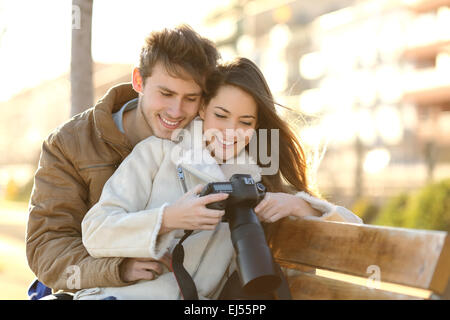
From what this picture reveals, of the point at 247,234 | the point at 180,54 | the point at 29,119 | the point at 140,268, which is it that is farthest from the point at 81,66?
the point at 29,119

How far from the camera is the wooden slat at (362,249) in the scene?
1663mm

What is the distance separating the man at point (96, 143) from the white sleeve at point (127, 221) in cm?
29

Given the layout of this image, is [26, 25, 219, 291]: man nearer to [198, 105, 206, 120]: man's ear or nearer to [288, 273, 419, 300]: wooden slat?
[198, 105, 206, 120]: man's ear

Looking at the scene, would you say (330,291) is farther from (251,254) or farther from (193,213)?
(193,213)

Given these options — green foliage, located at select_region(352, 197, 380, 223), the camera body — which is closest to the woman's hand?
the camera body

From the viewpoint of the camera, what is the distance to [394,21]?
20.9m

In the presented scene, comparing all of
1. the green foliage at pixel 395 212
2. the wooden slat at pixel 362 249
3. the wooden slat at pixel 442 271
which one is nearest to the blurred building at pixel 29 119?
the green foliage at pixel 395 212

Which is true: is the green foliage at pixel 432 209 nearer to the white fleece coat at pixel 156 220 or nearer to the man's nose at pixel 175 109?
the white fleece coat at pixel 156 220

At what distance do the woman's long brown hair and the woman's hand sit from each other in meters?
0.33

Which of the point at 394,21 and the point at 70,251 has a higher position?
the point at 394,21
